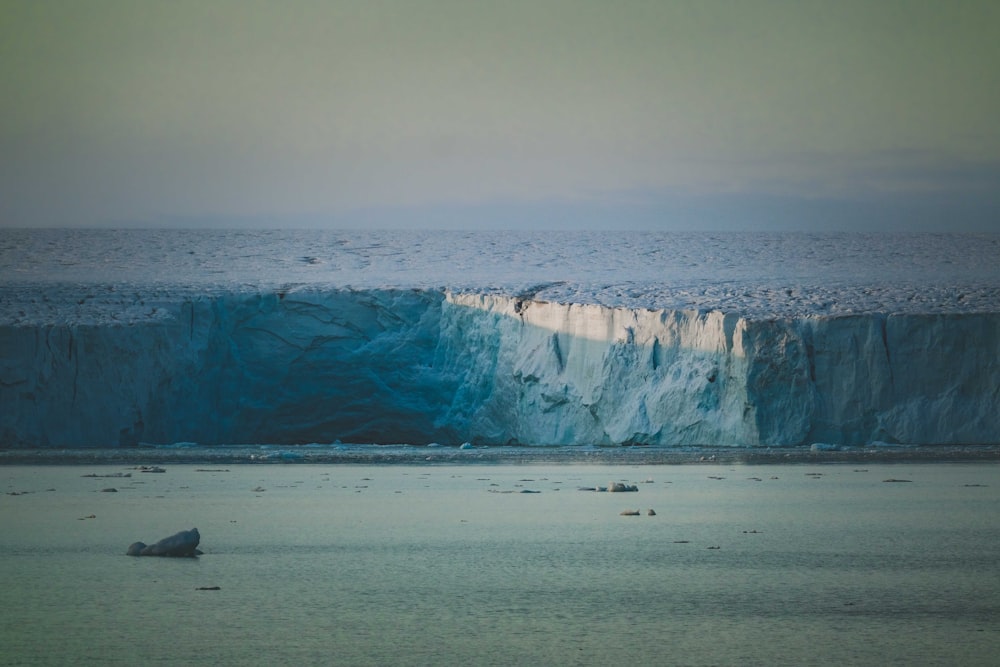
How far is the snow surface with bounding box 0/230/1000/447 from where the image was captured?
16.0 metres

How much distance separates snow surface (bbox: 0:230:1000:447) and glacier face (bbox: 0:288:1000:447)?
1.1 inches

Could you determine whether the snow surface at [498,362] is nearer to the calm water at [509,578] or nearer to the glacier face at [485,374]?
the glacier face at [485,374]

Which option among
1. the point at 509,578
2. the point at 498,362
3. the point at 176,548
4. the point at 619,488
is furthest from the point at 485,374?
the point at 509,578

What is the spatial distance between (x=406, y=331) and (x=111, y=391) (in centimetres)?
513

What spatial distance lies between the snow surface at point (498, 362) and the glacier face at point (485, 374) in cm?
3

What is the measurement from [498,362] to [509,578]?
13.7m

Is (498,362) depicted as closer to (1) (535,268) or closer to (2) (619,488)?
(2) (619,488)

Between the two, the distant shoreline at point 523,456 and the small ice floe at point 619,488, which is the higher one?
the small ice floe at point 619,488

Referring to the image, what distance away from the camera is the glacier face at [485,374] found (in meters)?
15.9

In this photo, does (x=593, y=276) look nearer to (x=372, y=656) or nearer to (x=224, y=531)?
(x=224, y=531)

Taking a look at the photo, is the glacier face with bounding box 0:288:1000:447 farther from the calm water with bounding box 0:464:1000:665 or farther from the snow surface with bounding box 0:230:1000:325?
the calm water with bounding box 0:464:1000:665

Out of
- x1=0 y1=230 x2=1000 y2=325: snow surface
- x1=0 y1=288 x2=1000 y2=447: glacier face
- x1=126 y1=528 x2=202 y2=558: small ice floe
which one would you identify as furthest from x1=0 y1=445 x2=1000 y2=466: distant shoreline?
x1=126 y1=528 x2=202 y2=558: small ice floe

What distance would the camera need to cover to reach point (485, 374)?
18938 mm

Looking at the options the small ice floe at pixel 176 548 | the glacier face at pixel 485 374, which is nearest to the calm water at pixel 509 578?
the small ice floe at pixel 176 548
